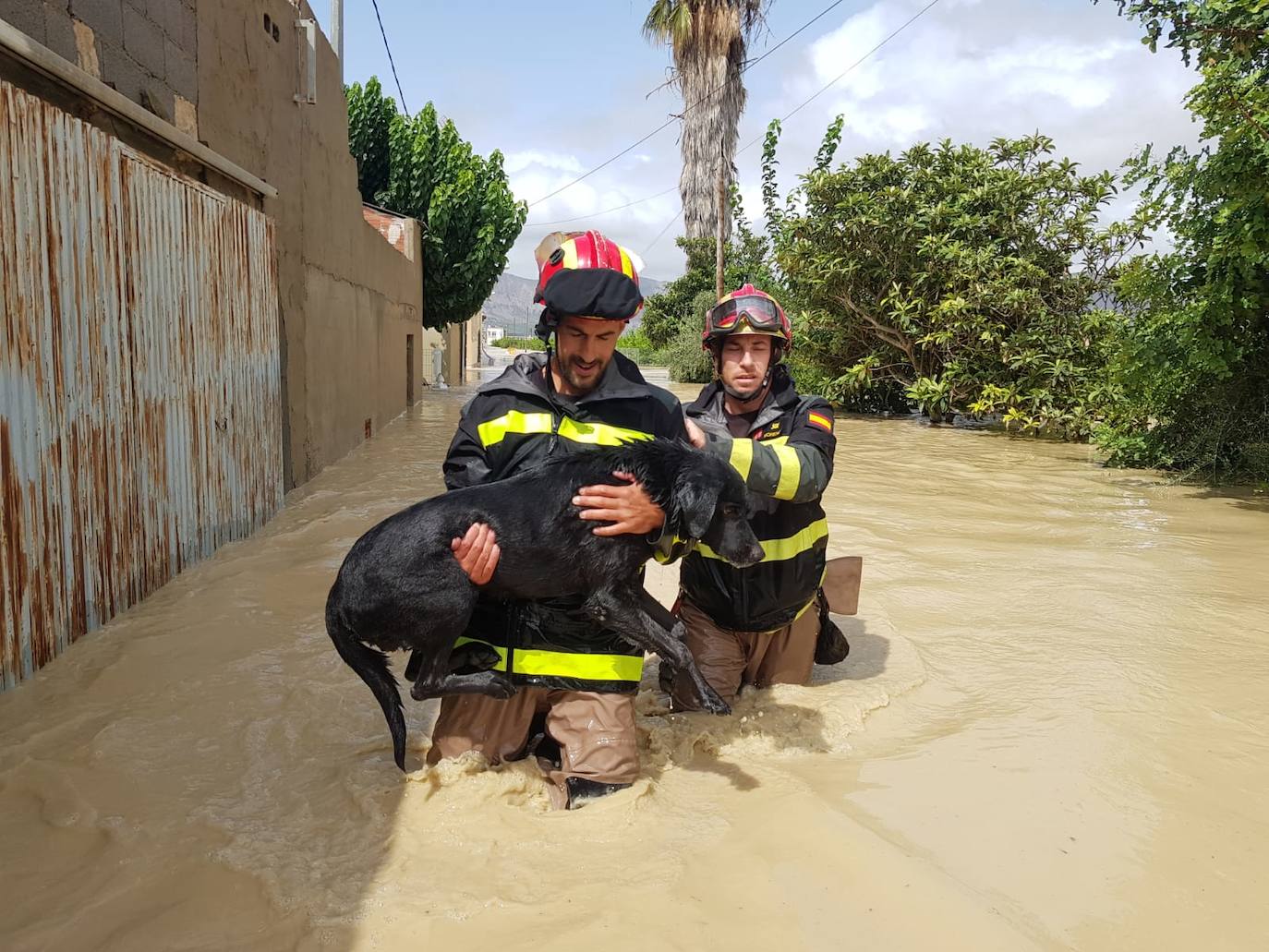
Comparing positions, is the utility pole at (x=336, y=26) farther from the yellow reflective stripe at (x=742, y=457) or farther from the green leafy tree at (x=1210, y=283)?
the yellow reflective stripe at (x=742, y=457)

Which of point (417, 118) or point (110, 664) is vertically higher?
point (417, 118)

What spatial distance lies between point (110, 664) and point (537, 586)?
233cm

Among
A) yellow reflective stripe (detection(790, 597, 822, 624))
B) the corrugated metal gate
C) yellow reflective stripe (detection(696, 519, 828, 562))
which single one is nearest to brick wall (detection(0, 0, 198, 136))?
the corrugated metal gate

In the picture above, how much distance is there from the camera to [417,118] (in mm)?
21438

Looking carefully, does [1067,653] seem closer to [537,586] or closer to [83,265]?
[537,586]

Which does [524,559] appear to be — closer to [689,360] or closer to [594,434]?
[594,434]

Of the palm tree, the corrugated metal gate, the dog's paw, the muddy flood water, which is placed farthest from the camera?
the palm tree

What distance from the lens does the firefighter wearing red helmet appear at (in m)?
2.85

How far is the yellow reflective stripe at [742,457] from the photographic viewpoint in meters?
3.14

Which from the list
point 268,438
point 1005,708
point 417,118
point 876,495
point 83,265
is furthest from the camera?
point 417,118

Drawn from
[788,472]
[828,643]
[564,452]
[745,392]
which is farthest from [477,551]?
[828,643]

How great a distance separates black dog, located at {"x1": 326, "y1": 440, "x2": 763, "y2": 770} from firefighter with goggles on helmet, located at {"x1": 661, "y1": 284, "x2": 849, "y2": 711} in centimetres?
59

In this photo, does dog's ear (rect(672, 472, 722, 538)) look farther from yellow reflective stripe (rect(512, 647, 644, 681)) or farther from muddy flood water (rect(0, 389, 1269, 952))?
muddy flood water (rect(0, 389, 1269, 952))

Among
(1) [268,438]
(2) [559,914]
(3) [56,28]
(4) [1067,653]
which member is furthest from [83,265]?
(4) [1067,653]
